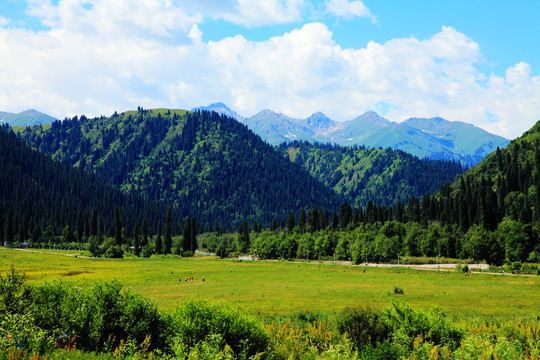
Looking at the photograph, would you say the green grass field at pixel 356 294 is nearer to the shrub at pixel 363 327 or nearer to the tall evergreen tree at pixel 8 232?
the shrub at pixel 363 327

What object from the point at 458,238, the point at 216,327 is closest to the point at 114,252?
the point at 458,238

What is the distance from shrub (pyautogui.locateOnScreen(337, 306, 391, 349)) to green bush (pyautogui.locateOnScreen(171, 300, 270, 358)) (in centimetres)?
827

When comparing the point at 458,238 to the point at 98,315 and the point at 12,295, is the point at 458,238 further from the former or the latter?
the point at 12,295

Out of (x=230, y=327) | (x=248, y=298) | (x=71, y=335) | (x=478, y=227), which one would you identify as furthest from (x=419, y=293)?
(x=478, y=227)

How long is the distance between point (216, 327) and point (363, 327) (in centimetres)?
1177

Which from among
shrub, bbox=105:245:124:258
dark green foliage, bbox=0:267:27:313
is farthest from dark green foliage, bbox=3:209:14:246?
dark green foliage, bbox=0:267:27:313

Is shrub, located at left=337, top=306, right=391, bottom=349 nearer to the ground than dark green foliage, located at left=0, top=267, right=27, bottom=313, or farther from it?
nearer to the ground

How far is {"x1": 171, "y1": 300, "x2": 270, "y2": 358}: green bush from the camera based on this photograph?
21844mm

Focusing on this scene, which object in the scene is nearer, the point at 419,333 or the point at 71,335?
the point at 71,335

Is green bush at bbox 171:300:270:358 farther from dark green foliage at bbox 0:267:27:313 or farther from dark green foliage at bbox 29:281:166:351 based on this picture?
dark green foliage at bbox 0:267:27:313

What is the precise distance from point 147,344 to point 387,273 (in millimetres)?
106178

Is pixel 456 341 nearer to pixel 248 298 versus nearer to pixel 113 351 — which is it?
pixel 113 351

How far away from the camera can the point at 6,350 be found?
17359mm

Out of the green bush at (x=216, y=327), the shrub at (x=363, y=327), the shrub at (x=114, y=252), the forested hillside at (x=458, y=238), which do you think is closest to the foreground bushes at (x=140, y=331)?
the green bush at (x=216, y=327)
